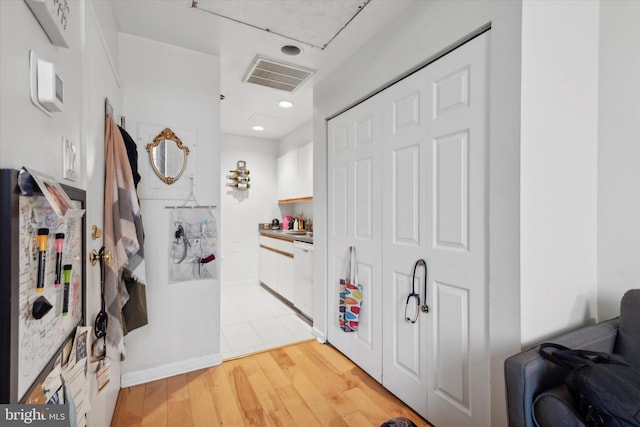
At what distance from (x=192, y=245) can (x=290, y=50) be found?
1651mm

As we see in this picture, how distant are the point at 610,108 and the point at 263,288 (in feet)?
13.9

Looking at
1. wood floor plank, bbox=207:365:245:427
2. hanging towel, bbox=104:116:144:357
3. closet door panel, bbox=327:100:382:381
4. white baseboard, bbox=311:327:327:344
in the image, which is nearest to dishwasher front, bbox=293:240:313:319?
white baseboard, bbox=311:327:327:344

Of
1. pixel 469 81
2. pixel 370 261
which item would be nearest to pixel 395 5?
pixel 469 81

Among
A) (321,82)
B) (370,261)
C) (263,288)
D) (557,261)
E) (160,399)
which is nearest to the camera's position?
(557,261)

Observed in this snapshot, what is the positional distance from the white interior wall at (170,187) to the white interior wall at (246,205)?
2.38 m

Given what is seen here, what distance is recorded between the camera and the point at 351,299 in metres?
2.22

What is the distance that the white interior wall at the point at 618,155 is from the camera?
54.1 inches

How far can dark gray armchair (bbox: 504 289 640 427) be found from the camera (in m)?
0.99

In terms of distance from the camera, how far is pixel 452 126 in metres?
1.50

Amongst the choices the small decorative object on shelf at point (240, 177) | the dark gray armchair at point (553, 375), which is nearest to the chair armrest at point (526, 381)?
the dark gray armchair at point (553, 375)

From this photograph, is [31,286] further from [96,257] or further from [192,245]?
[192,245]

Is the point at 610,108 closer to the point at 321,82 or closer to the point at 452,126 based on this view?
the point at 452,126

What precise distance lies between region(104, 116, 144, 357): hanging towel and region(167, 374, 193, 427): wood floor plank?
18.7 inches

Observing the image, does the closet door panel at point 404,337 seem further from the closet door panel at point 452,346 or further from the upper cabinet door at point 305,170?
the upper cabinet door at point 305,170
